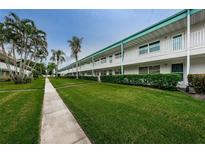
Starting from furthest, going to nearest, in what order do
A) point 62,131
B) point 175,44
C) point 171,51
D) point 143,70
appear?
point 143,70
point 175,44
point 171,51
point 62,131

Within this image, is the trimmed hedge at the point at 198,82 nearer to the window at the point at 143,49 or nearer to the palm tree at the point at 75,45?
the window at the point at 143,49

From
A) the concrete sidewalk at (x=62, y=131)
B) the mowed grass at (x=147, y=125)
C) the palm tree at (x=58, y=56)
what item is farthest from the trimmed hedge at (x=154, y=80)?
the palm tree at (x=58, y=56)

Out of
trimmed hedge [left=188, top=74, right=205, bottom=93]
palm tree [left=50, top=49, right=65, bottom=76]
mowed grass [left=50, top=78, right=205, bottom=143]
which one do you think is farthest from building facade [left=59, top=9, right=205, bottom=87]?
palm tree [left=50, top=49, right=65, bottom=76]

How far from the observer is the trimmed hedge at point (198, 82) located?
634 centimetres

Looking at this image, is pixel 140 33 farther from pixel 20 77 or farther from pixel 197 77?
pixel 20 77

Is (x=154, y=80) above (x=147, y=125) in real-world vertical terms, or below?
above

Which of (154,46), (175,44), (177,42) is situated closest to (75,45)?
(154,46)

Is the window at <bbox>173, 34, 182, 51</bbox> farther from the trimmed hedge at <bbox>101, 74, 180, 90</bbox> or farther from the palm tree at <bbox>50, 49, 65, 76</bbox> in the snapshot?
the palm tree at <bbox>50, 49, 65, 76</bbox>

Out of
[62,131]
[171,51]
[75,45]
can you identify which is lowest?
[62,131]

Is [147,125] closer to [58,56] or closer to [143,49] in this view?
[143,49]

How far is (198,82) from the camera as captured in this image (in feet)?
21.4

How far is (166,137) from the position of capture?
103 inches
